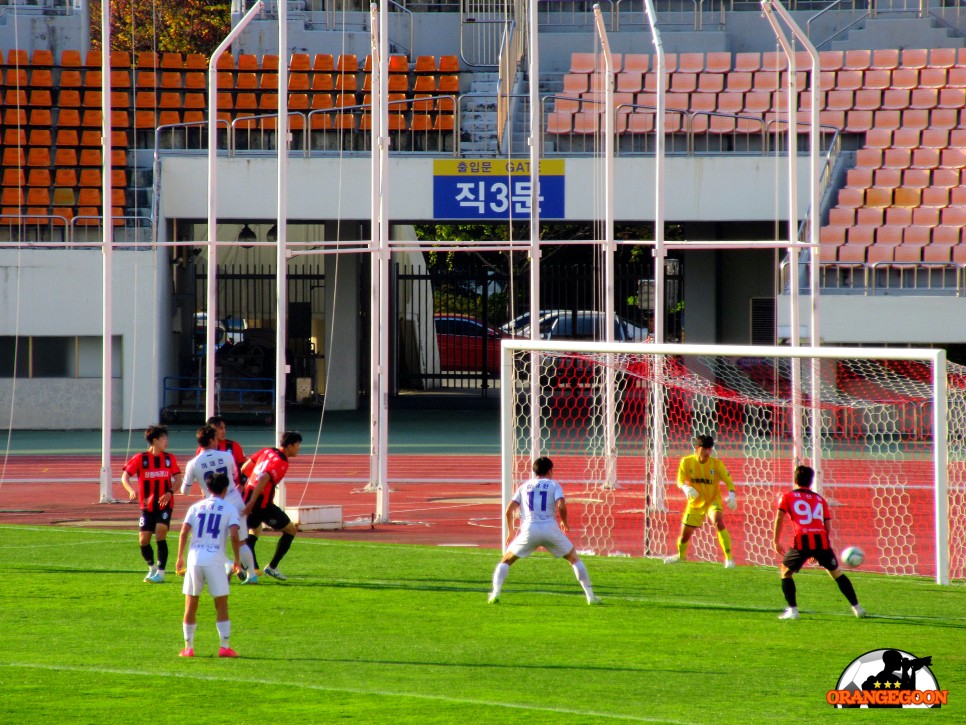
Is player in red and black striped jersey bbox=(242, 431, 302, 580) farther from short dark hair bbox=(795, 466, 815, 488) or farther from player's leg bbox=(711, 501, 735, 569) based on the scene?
short dark hair bbox=(795, 466, 815, 488)

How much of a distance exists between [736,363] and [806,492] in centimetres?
1730

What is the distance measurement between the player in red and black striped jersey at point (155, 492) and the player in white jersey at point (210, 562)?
10.5ft

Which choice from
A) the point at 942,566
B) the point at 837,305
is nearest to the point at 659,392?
the point at 942,566

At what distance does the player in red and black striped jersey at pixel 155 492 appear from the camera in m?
13.0

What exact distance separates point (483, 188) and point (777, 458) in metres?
8.82

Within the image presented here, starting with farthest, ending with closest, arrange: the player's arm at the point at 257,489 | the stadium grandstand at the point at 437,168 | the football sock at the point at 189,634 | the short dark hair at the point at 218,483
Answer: the stadium grandstand at the point at 437,168 → the player's arm at the point at 257,489 → the short dark hair at the point at 218,483 → the football sock at the point at 189,634

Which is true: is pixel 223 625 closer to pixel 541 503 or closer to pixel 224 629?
pixel 224 629

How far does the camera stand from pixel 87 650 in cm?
999

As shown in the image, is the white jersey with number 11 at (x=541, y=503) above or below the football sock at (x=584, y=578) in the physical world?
above

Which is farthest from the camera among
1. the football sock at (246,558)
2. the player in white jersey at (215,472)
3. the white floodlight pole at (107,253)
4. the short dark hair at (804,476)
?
the white floodlight pole at (107,253)

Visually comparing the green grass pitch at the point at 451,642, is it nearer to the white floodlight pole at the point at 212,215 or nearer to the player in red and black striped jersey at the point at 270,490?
the player in red and black striped jersey at the point at 270,490

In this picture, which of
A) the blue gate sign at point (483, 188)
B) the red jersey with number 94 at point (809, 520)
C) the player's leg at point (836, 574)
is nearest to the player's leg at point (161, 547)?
the red jersey with number 94 at point (809, 520)

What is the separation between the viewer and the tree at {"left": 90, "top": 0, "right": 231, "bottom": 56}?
4288 centimetres

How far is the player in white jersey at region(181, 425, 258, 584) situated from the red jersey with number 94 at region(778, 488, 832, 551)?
5.01 metres
